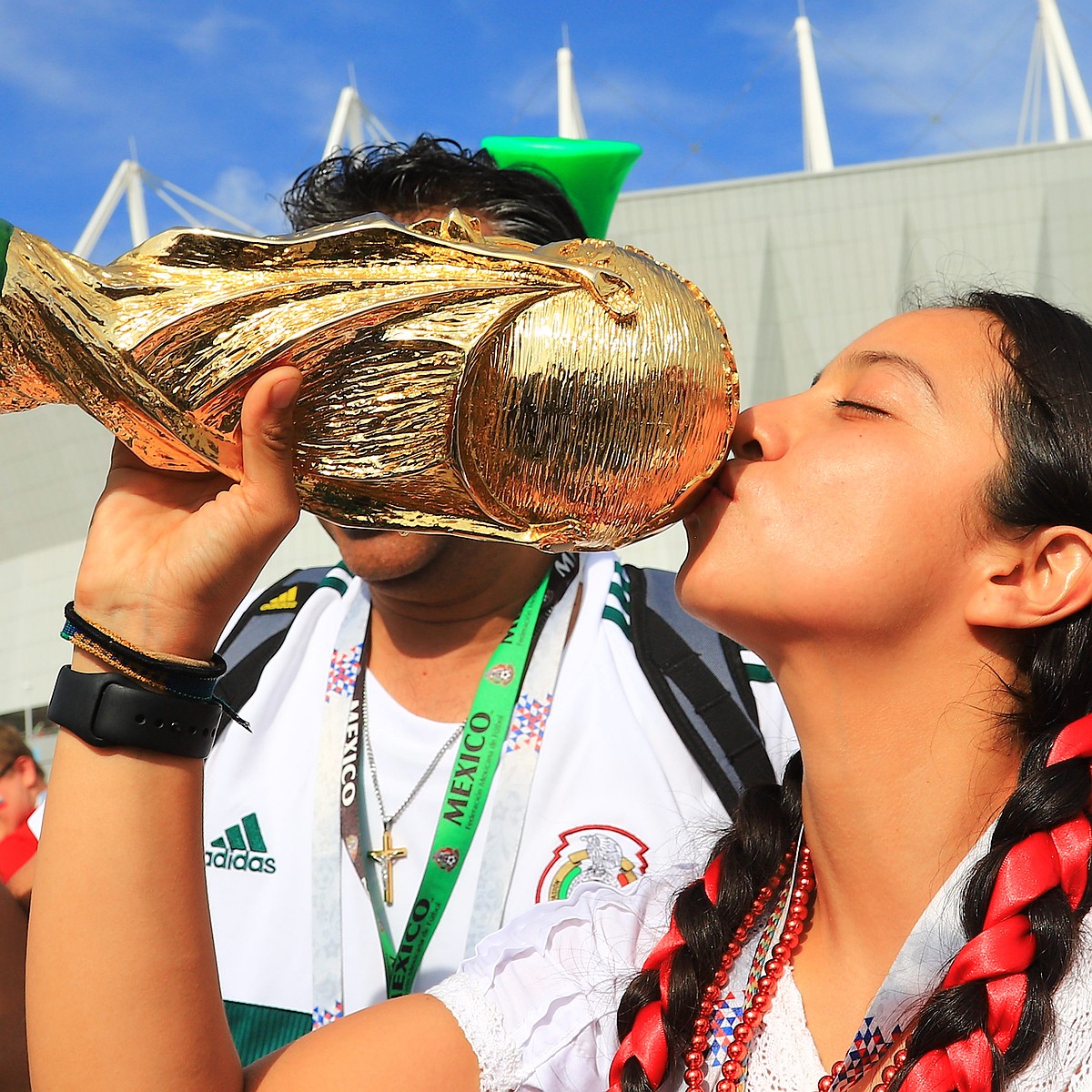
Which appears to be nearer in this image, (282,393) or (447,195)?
(282,393)

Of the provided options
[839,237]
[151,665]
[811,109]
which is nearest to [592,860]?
[151,665]

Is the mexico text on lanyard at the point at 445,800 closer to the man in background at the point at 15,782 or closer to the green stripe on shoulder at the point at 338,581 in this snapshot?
the green stripe on shoulder at the point at 338,581

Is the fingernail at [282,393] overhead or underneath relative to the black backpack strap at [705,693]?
A: overhead

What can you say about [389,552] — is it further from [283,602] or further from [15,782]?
[15,782]

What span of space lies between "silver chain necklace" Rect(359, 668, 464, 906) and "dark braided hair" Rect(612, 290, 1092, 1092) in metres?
0.88

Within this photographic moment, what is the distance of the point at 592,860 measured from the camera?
84.1 inches

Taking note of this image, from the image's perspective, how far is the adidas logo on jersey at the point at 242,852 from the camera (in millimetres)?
2357

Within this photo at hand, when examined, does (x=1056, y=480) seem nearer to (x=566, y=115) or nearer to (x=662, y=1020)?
(x=662, y=1020)

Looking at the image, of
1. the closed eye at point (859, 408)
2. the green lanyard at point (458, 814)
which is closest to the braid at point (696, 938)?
the closed eye at point (859, 408)

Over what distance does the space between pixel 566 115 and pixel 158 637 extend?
29123 millimetres

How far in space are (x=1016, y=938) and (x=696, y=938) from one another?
0.39 meters

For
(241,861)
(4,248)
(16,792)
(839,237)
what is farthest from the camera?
(839,237)

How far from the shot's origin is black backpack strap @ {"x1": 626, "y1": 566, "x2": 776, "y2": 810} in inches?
83.4

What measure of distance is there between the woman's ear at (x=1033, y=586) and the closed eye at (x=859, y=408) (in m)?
0.21
